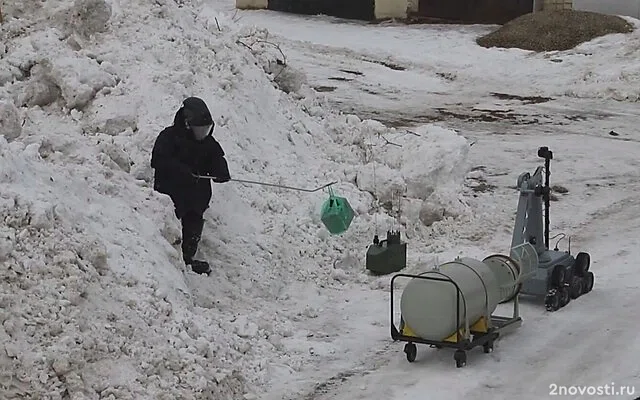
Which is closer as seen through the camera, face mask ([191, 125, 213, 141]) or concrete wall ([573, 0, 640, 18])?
face mask ([191, 125, 213, 141])

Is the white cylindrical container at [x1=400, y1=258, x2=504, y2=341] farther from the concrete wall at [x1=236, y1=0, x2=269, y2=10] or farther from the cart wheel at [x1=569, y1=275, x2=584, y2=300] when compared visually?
the concrete wall at [x1=236, y1=0, x2=269, y2=10]

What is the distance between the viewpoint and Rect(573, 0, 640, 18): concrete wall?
84.9 feet

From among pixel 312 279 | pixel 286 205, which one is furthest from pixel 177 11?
pixel 312 279

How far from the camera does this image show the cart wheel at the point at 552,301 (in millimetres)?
8984

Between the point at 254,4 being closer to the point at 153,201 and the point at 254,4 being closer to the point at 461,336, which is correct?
the point at 153,201

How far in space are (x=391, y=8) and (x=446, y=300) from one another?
70.1ft

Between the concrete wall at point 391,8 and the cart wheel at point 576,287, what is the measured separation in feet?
63.8

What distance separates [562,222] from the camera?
12.1 meters

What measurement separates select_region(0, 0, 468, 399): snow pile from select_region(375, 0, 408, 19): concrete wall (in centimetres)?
1483

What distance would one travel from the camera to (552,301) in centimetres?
898

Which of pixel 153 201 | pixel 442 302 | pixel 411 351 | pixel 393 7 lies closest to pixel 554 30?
pixel 393 7

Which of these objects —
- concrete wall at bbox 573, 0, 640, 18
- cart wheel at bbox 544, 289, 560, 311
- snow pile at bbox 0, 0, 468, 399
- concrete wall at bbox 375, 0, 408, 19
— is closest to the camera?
snow pile at bbox 0, 0, 468, 399

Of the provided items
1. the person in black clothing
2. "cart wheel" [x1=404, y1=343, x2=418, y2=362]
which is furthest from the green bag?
"cart wheel" [x1=404, y1=343, x2=418, y2=362]

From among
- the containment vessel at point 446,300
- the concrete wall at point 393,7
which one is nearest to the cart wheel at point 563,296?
the containment vessel at point 446,300
